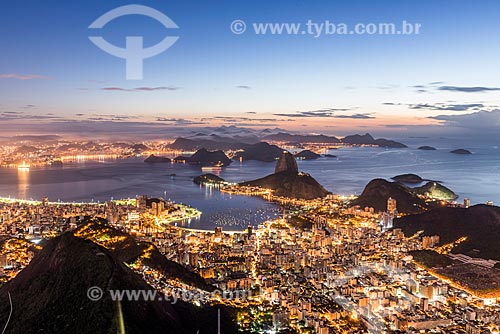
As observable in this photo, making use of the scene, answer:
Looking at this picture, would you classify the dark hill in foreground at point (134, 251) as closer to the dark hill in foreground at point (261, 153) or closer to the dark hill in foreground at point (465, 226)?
the dark hill in foreground at point (465, 226)

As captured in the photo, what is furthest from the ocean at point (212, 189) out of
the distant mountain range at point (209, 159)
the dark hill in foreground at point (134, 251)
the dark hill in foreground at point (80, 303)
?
the dark hill in foreground at point (80, 303)

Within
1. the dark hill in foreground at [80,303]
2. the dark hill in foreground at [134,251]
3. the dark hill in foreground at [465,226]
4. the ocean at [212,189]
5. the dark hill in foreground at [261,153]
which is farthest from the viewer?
the dark hill in foreground at [261,153]

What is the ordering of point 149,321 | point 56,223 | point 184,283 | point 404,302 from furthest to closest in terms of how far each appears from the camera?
point 56,223, point 184,283, point 404,302, point 149,321

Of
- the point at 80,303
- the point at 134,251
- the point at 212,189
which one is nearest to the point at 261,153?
the point at 212,189

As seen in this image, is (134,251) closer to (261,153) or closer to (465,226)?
(465,226)

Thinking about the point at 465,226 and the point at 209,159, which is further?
the point at 209,159

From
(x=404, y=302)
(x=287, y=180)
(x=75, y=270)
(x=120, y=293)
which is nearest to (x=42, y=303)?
(x=75, y=270)

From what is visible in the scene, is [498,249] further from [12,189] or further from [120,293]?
[12,189]

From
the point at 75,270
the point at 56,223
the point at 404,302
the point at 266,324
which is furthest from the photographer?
the point at 56,223
